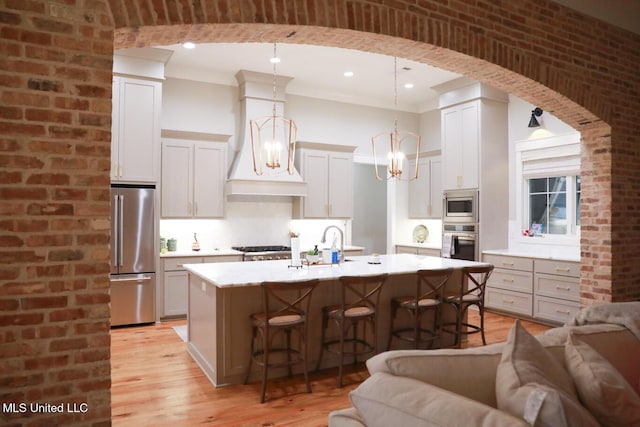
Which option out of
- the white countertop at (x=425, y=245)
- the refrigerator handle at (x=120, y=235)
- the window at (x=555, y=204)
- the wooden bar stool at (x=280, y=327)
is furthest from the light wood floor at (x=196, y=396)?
the window at (x=555, y=204)

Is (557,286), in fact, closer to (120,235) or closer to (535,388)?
(535,388)

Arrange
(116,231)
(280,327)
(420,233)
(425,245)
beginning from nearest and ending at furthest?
1. (280,327)
2. (116,231)
3. (425,245)
4. (420,233)

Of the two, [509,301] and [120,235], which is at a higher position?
[120,235]

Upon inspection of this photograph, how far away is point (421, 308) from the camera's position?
4.40 meters

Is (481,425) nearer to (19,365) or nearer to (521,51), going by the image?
(19,365)

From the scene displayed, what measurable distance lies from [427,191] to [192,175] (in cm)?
396

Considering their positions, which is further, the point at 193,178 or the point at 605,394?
the point at 193,178

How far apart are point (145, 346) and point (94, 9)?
3.68 meters

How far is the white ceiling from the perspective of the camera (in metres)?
5.69

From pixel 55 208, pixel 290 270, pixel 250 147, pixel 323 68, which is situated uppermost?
pixel 323 68

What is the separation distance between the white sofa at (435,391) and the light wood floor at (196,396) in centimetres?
166

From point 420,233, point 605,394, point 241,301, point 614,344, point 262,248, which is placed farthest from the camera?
point 420,233

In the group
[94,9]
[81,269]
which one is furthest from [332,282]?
[94,9]

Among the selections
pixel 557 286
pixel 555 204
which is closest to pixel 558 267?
pixel 557 286
